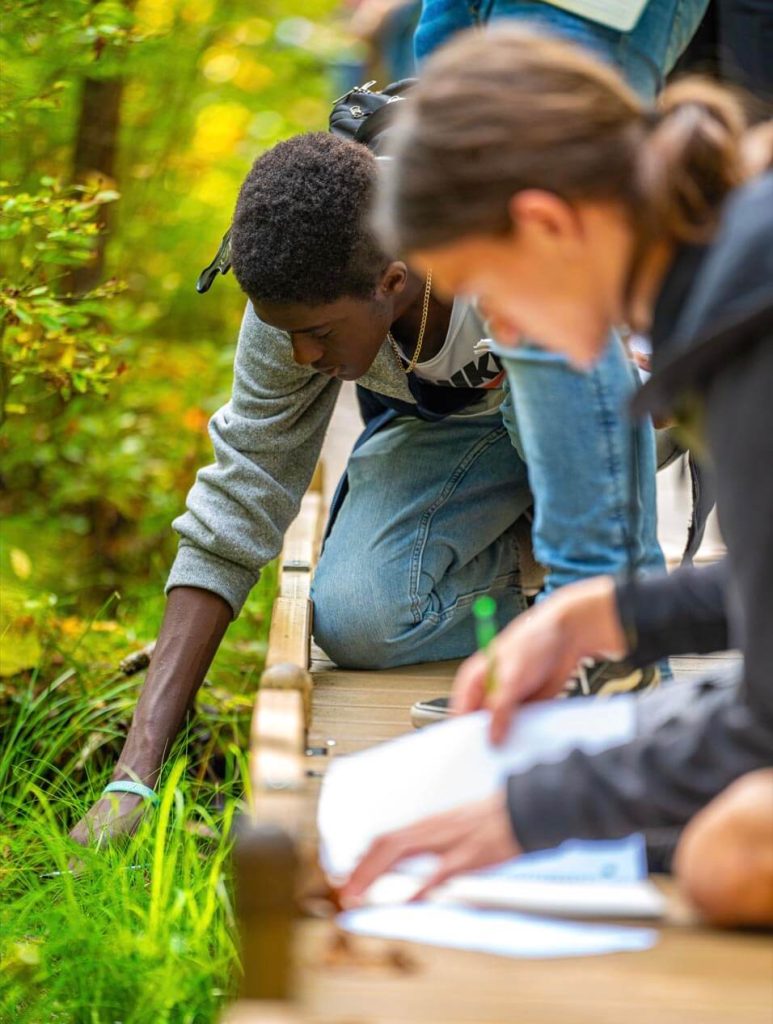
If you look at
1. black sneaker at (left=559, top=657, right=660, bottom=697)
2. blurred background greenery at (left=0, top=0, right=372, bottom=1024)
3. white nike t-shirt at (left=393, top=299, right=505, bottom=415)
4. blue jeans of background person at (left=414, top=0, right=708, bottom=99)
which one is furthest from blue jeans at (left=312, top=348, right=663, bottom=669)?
black sneaker at (left=559, top=657, right=660, bottom=697)

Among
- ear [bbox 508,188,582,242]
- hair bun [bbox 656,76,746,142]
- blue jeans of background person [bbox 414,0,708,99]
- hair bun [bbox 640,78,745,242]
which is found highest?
hair bun [bbox 656,76,746,142]

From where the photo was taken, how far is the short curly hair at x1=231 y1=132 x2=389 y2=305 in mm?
2699

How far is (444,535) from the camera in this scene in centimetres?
322

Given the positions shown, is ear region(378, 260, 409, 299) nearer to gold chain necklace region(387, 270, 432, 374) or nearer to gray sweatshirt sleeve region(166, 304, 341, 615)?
gold chain necklace region(387, 270, 432, 374)

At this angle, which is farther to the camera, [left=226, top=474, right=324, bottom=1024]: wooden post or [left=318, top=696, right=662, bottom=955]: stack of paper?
[left=318, top=696, right=662, bottom=955]: stack of paper

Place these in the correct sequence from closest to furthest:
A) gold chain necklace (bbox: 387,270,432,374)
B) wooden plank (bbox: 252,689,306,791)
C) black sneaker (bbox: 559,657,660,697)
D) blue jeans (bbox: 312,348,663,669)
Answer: wooden plank (bbox: 252,689,306,791)
black sneaker (bbox: 559,657,660,697)
gold chain necklace (bbox: 387,270,432,374)
blue jeans (bbox: 312,348,663,669)

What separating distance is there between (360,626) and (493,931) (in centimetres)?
142

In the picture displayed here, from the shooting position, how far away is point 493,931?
1.68m

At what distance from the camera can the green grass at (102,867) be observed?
7.60ft

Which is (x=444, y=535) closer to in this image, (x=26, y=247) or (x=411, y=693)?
(x=411, y=693)

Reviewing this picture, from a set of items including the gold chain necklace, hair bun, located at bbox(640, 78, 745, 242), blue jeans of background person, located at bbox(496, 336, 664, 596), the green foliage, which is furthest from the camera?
the green foliage

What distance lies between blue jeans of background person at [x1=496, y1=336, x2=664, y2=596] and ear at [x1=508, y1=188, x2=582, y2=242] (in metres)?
0.60

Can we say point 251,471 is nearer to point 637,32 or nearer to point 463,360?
point 463,360

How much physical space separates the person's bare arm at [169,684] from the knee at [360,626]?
215mm
